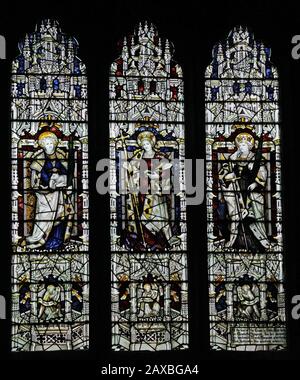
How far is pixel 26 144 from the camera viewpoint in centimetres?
1692

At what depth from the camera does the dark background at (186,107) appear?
53.7ft

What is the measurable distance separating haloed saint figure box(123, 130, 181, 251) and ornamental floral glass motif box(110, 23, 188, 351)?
0.04 feet

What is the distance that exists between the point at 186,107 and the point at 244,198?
1231 mm

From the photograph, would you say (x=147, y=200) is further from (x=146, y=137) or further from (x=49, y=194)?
(x=49, y=194)

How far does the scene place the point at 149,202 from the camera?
667 inches

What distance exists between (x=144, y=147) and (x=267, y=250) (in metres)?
1.80

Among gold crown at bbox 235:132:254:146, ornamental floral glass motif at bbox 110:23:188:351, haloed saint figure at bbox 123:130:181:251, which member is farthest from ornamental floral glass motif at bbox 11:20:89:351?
gold crown at bbox 235:132:254:146

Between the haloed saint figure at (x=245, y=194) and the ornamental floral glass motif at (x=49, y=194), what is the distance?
5.32ft

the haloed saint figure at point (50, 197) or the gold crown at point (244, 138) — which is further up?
the gold crown at point (244, 138)

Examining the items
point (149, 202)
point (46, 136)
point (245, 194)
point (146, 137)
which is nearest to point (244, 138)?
point (245, 194)

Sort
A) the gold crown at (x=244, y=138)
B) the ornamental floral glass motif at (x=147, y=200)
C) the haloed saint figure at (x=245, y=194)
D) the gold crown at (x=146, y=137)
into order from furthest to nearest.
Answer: the gold crown at (x=244, y=138) < the gold crown at (x=146, y=137) < the haloed saint figure at (x=245, y=194) < the ornamental floral glass motif at (x=147, y=200)

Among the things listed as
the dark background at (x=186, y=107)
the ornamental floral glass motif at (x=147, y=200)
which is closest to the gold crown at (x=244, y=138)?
the dark background at (x=186, y=107)

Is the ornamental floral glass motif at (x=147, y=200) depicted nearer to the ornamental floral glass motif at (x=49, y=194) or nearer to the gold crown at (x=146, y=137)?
the gold crown at (x=146, y=137)

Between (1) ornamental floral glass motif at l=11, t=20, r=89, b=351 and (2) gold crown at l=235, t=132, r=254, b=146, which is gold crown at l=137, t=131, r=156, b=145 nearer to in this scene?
(1) ornamental floral glass motif at l=11, t=20, r=89, b=351
